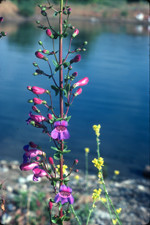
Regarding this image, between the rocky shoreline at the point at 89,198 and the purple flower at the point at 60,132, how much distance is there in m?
1.84

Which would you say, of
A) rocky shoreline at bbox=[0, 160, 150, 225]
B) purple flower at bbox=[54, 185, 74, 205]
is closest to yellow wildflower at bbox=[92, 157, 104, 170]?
purple flower at bbox=[54, 185, 74, 205]

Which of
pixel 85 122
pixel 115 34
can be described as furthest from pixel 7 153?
pixel 115 34

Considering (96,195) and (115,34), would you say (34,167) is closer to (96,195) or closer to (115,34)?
(96,195)

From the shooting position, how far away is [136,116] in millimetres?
8672

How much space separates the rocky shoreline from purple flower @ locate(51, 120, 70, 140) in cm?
184

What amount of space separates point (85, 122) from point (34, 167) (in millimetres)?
6508

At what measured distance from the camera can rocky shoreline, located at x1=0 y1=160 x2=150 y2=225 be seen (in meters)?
3.62

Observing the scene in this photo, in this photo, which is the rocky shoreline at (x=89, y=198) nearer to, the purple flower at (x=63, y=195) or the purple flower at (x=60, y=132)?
the purple flower at (x=63, y=195)

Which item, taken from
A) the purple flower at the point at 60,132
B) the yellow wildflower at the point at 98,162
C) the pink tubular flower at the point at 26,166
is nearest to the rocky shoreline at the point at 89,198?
the pink tubular flower at the point at 26,166

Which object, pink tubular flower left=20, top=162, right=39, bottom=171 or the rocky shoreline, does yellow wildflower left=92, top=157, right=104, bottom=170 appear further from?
the rocky shoreline

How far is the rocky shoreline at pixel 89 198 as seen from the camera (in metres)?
3.62

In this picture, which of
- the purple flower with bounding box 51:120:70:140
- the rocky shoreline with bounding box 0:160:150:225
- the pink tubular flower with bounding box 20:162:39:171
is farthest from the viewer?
the rocky shoreline with bounding box 0:160:150:225

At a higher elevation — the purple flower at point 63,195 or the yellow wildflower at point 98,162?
the yellow wildflower at point 98,162

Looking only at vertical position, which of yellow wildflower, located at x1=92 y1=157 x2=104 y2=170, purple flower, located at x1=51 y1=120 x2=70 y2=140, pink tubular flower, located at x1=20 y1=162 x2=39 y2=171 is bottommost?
pink tubular flower, located at x1=20 y1=162 x2=39 y2=171
